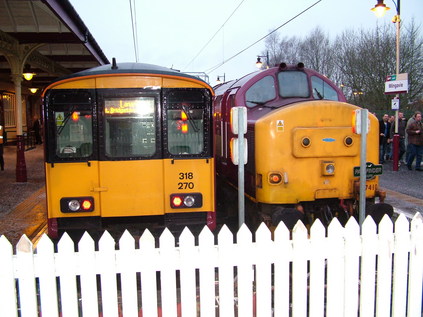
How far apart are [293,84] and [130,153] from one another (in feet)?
10.6

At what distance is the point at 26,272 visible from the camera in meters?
2.84

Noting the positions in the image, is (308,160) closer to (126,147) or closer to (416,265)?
(126,147)

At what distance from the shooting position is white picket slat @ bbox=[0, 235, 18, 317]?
2.80 metres

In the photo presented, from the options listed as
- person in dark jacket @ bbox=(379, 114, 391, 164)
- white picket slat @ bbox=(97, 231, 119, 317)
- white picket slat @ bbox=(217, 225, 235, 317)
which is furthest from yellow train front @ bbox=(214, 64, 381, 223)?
person in dark jacket @ bbox=(379, 114, 391, 164)

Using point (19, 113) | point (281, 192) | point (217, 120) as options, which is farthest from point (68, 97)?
point (19, 113)

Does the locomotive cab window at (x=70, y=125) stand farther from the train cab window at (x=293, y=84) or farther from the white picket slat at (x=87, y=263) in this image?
the train cab window at (x=293, y=84)

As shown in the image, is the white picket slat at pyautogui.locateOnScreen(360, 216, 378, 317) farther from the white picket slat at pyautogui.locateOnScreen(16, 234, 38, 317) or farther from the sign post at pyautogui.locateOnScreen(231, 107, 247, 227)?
the white picket slat at pyautogui.locateOnScreen(16, 234, 38, 317)

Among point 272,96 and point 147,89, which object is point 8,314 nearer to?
point 147,89

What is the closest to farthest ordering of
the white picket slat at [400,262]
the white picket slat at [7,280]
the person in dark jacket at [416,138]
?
the white picket slat at [7,280] < the white picket slat at [400,262] < the person in dark jacket at [416,138]

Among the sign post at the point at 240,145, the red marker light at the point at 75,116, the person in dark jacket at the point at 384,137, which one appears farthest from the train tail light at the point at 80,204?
the person in dark jacket at the point at 384,137

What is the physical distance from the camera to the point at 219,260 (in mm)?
3066

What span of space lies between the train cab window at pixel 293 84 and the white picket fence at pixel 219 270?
4131 mm

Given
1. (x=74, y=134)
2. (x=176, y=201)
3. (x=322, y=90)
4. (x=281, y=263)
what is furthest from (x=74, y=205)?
(x=322, y=90)

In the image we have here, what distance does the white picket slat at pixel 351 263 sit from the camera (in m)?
3.24
